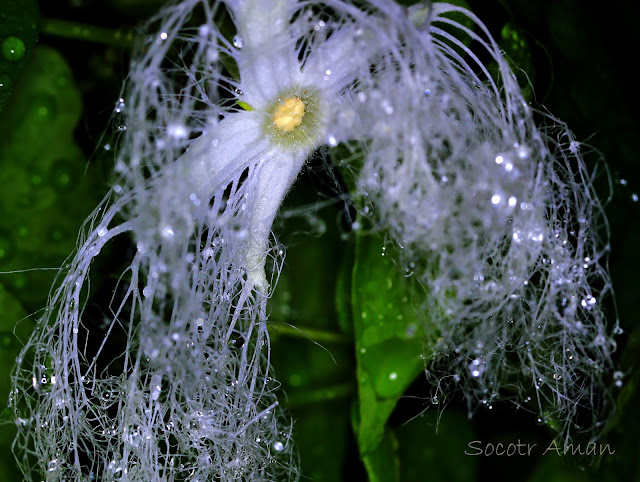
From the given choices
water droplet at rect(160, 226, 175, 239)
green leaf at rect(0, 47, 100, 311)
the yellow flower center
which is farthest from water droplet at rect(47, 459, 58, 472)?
the yellow flower center

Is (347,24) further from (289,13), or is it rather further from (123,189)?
(123,189)

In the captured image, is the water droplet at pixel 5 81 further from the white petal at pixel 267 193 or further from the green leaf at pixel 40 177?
the white petal at pixel 267 193

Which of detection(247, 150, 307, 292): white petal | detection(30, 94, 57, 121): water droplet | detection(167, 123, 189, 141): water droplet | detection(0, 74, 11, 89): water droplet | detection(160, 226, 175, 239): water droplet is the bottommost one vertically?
detection(247, 150, 307, 292): white petal

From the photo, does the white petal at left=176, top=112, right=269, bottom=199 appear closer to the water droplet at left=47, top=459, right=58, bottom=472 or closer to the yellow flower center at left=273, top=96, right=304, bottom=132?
the yellow flower center at left=273, top=96, right=304, bottom=132

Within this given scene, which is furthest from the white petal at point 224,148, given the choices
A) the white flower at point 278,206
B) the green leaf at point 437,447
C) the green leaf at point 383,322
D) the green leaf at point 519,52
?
the green leaf at point 437,447

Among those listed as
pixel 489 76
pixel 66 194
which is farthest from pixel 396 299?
pixel 66 194
